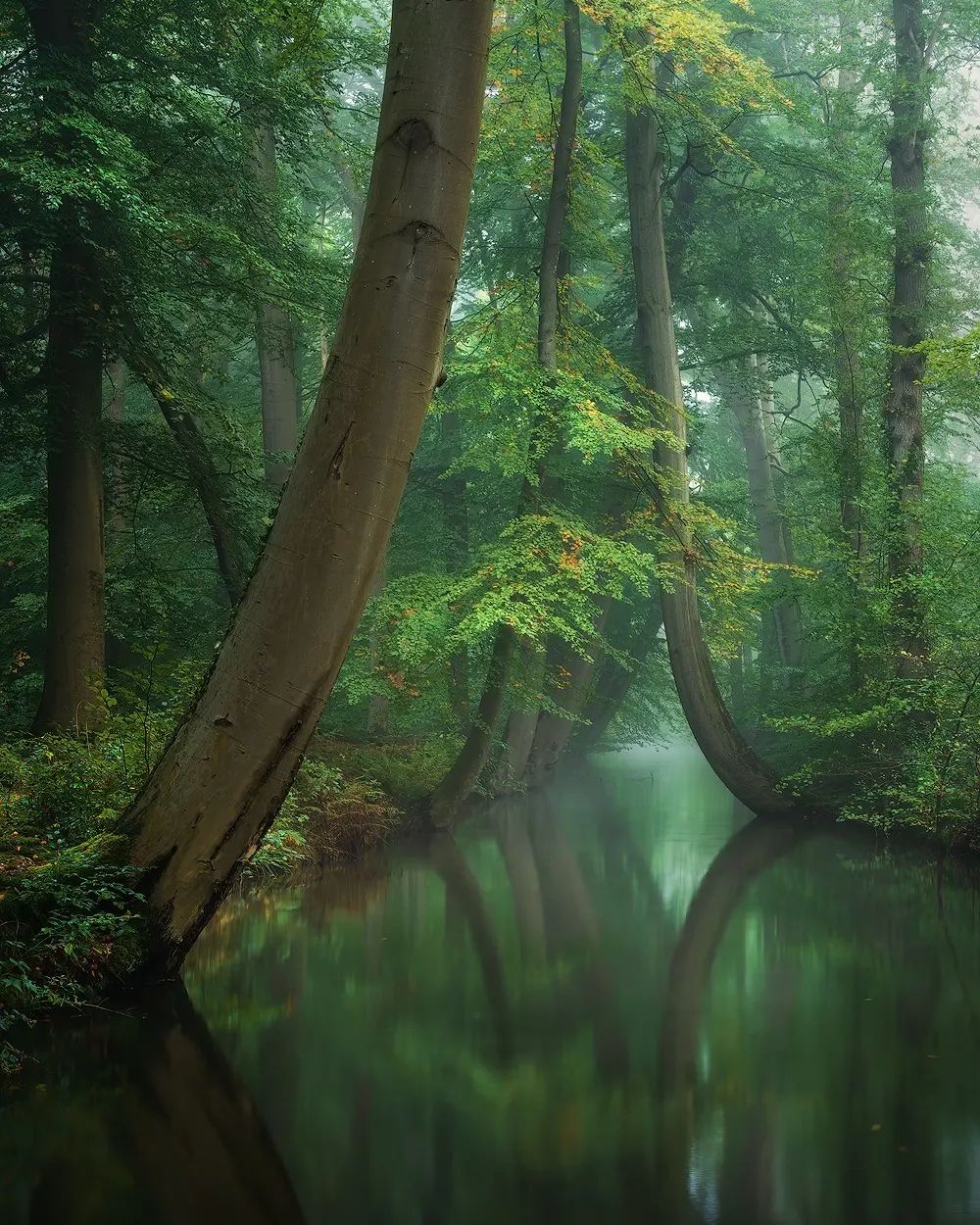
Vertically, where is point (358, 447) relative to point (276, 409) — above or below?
below

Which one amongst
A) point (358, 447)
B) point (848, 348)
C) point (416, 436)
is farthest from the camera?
point (848, 348)

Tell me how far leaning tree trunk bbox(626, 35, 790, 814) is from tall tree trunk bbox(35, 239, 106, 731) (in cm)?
682

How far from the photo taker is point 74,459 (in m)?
9.20

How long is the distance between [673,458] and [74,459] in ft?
24.1

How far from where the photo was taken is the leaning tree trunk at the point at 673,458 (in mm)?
14547

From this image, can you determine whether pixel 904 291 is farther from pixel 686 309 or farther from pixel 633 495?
pixel 686 309

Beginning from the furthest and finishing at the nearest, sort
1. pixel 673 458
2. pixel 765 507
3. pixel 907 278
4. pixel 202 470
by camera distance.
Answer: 1. pixel 765 507
2. pixel 673 458
3. pixel 907 278
4. pixel 202 470

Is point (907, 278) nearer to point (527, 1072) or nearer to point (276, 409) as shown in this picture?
point (276, 409)

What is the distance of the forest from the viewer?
18.7 feet

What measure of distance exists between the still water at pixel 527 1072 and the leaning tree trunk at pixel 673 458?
446 centimetres

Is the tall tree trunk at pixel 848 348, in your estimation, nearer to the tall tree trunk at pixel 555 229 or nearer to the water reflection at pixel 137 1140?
the tall tree trunk at pixel 555 229

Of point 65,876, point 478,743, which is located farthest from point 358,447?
point 478,743

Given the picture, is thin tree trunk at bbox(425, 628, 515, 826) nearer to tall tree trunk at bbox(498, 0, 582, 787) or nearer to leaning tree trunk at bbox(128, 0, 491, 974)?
tall tree trunk at bbox(498, 0, 582, 787)

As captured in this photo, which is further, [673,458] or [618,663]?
[618,663]
